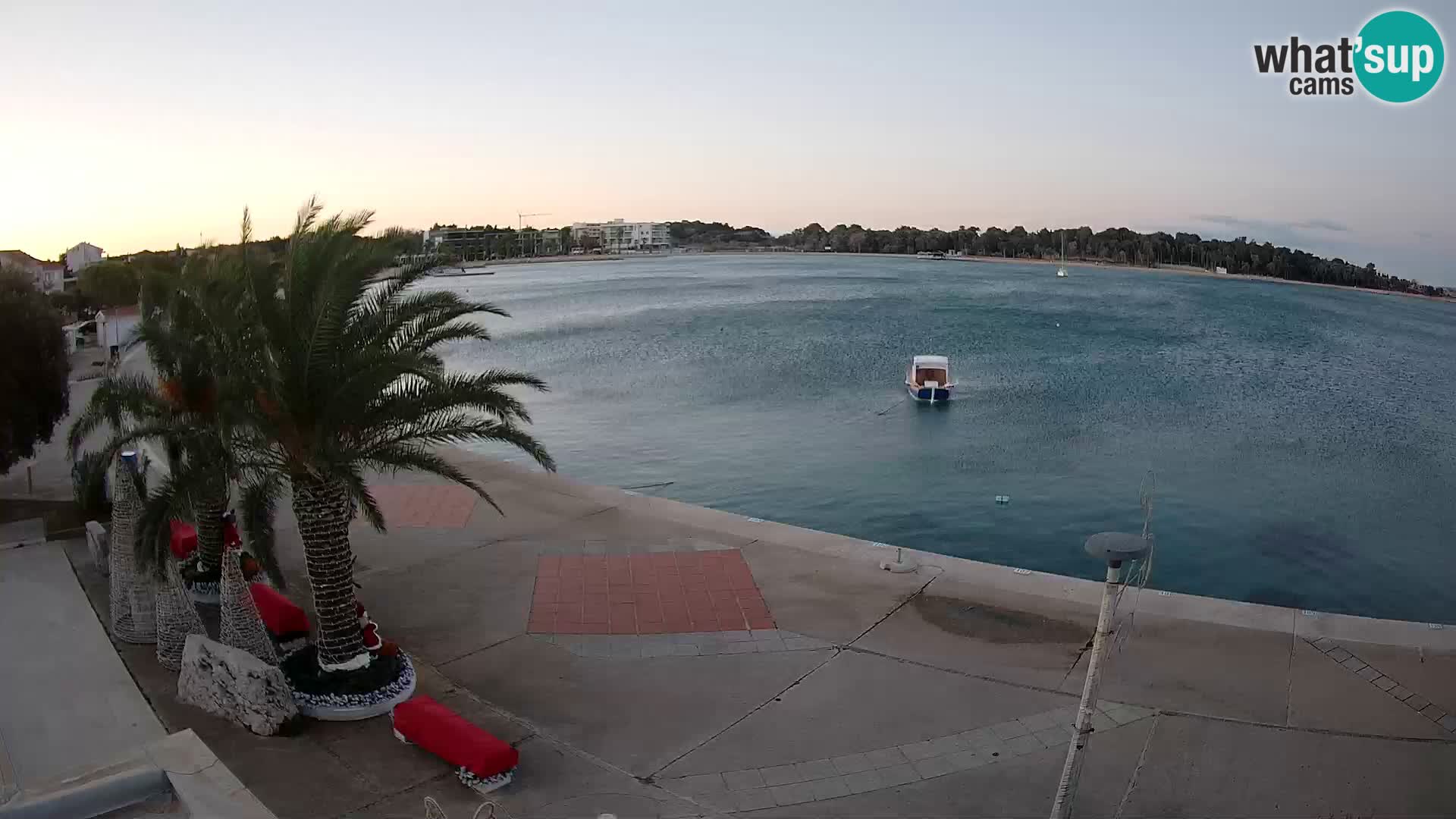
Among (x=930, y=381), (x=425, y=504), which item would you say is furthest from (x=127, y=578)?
(x=930, y=381)

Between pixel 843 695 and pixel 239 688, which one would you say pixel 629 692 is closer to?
pixel 843 695

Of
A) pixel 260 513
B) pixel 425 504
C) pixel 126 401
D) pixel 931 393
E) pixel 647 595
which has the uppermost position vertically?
pixel 126 401

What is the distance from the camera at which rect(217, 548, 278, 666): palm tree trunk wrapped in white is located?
952 centimetres

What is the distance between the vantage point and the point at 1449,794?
8.09 metres

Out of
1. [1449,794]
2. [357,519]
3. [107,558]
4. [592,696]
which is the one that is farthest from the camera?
[357,519]

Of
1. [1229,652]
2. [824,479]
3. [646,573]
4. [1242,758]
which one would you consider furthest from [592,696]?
[824,479]

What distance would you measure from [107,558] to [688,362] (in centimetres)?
3786

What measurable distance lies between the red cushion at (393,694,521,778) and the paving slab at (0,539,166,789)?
Result: 2.26 m

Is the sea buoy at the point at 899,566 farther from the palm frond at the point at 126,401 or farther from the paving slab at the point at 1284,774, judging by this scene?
the palm frond at the point at 126,401

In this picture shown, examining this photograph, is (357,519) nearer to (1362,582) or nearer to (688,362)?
(1362,582)

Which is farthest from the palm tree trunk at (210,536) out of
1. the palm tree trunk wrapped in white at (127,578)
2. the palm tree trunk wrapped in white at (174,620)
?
the palm tree trunk wrapped in white at (174,620)

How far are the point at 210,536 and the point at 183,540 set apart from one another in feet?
3.93

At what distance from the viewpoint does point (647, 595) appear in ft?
42.0

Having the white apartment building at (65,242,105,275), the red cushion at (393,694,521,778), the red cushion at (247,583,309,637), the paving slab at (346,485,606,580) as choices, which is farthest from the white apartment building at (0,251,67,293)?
the red cushion at (393,694,521,778)
